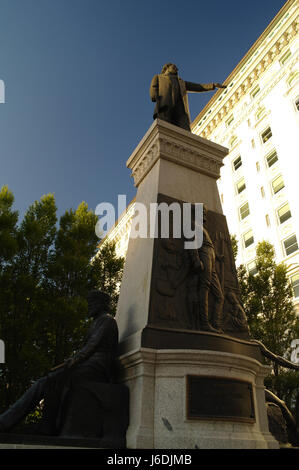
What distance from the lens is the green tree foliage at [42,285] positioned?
11820 millimetres

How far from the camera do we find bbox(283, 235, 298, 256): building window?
80.7 ft

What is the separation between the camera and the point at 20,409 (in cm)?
477

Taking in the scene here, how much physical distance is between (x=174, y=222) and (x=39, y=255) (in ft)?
29.5

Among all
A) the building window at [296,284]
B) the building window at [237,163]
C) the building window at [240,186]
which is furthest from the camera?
the building window at [237,163]

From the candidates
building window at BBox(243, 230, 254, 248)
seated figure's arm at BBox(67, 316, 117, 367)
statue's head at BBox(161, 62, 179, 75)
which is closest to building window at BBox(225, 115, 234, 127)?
building window at BBox(243, 230, 254, 248)

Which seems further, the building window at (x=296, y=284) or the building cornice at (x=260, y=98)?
the building cornice at (x=260, y=98)

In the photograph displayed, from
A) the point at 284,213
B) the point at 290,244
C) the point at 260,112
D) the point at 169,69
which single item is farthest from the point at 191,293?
the point at 260,112

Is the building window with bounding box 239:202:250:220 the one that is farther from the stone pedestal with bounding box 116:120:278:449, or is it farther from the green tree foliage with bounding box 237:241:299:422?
the stone pedestal with bounding box 116:120:278:449

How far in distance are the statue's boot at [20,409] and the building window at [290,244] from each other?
883 inches

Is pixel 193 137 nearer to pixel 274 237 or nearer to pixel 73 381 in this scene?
pixel 73 381

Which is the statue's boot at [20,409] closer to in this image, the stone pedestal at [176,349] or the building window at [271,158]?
the stone pedestal at [176,349]

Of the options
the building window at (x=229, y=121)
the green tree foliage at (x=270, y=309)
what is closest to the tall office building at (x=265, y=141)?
the building window at (x=229, y=121)

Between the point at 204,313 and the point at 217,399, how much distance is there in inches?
53.2
